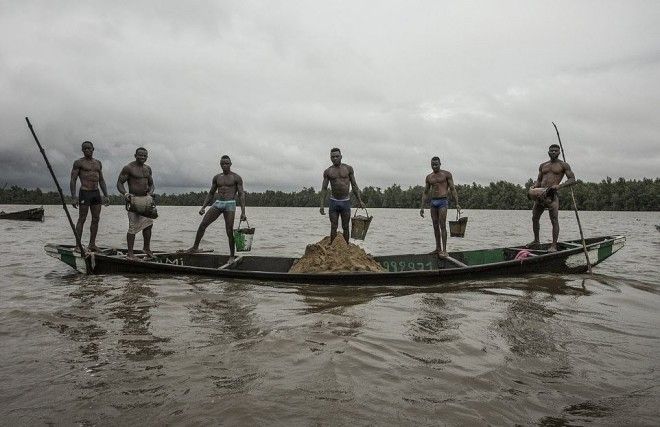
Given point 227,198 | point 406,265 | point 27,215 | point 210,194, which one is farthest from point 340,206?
point 27,215

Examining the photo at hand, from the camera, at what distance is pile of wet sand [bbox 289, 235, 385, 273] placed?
356 inches

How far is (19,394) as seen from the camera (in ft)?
10.5

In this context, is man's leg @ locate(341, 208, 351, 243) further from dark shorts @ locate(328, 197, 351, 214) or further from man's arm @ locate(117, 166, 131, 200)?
man's arm @ locate(117, 166, 131, 200)

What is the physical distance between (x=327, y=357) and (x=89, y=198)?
792 centimetres

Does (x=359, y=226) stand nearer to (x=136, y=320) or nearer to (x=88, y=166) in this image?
(x=136, y=320)

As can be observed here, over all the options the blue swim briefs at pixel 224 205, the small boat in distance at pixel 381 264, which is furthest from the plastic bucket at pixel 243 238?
the blue swim briefs at pixel 224 205

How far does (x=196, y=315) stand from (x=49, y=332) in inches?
68.0

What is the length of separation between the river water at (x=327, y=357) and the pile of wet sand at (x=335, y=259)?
1553 mm

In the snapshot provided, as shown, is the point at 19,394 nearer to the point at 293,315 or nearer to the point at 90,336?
the point at 90,336

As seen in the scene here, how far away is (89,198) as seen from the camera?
9445mm

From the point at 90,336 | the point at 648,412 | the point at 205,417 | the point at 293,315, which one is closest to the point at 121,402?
the point at 205,417

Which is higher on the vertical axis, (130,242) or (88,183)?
(88,183)

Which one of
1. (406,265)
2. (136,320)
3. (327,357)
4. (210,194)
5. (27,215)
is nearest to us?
(327,357)

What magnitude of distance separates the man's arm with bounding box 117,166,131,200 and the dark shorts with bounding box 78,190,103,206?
867 mm
